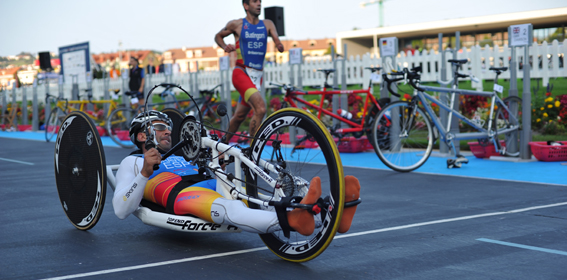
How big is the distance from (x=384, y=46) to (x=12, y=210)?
648 centimetres

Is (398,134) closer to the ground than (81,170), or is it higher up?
closer to the ground

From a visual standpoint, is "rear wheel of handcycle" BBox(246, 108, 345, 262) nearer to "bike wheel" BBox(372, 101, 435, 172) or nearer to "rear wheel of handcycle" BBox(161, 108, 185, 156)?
"rear wheel of handcycle" BBox(161, 108, 185, 156)

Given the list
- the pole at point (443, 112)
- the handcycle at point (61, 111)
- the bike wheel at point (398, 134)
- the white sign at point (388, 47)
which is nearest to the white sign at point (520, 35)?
the pole at point (443, 112)

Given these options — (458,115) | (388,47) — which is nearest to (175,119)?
(458,115)

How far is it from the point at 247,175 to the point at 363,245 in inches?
33.5

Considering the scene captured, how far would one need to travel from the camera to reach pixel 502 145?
30.2 feet

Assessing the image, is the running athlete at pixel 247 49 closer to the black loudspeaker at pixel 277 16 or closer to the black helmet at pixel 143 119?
the black helmet at pixel 143 119

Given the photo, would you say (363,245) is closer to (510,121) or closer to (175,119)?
(175,119)

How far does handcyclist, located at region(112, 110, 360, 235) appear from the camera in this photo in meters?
3.22

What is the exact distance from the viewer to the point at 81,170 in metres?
4.57

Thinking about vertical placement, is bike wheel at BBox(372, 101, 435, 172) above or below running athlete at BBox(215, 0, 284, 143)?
below

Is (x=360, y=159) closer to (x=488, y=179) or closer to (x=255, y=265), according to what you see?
(x=488, y=179)

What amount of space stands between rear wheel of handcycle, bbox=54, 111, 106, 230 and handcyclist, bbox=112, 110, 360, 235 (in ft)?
0.69

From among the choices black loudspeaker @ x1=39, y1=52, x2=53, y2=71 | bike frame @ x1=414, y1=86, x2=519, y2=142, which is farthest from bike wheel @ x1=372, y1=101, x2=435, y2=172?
black loudspeaker @ x1=39, y1=52, x2=53, y2=71
